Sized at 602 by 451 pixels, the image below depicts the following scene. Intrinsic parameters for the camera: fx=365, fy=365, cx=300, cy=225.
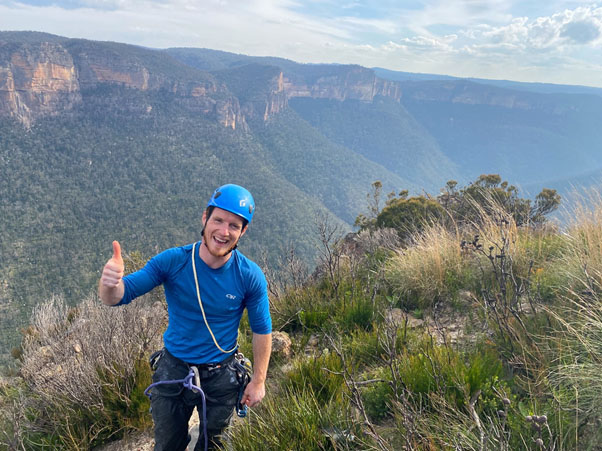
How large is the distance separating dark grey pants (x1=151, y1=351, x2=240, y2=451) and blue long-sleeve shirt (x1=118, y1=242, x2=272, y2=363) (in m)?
0.08

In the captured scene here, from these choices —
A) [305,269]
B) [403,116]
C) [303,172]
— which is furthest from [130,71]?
[403,116]

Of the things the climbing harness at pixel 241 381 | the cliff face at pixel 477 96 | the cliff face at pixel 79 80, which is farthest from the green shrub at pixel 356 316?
the cliff face at pixel 477 96

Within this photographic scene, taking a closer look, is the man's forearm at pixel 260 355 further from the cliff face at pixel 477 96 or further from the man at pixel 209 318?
the cliff face at pixel 477 96

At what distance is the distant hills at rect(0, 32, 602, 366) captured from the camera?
4222 centimetres

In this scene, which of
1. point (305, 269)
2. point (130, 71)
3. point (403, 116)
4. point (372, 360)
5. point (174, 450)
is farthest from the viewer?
point (403, 116)

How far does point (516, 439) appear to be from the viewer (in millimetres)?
1634

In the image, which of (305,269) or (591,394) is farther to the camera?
(305,269)

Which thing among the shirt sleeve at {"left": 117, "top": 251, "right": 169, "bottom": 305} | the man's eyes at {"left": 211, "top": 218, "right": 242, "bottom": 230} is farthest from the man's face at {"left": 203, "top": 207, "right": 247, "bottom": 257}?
the shirt sleeve at {"left": 117, "top": 251, "right": 169, "bottom": 305}

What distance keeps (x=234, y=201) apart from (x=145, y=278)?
609 mm

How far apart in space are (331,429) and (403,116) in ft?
577

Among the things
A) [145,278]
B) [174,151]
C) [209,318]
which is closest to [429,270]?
[209,318]

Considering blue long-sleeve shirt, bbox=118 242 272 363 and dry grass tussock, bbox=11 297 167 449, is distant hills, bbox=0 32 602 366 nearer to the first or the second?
dry grass tussock, bbox=11 297 167 449

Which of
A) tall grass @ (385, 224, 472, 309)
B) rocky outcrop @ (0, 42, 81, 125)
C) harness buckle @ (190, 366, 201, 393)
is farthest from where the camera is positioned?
rocky outcrop @ (0, 42, 81, 125)

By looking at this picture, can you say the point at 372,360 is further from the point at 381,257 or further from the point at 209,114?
the point at 209,114
